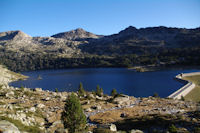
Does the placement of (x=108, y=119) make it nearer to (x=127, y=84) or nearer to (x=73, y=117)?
(x=73, y=117)

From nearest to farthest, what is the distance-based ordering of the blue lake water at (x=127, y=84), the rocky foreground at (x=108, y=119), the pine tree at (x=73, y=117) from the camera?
1. the pine tree at (x=73, y=117)
2. the rocky foreground at (x=108, y=119)
3. the blue lake water at (x=127, y=84)

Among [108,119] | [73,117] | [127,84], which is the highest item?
[73,117]

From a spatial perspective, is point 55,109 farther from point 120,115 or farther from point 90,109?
point 120,115

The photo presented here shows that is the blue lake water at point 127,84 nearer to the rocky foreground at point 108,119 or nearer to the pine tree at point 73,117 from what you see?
the rocky foreground at point 108,119

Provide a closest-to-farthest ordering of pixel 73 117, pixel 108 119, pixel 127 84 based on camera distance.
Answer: pixel 73 117 → pixel 108 119 → pixel 127 84

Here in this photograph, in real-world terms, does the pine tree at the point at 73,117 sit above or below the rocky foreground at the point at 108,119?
above

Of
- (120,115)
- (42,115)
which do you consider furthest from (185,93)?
(42,115)

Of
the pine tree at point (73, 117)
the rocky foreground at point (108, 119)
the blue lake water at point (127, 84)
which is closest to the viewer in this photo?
the pine tree at point (73, 117)

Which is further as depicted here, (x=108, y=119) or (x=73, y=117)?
(x=108, y=119)

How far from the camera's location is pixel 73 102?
69.1 ft

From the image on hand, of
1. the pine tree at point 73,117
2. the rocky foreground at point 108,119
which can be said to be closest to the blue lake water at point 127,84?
the rocky foreground at point 108,119

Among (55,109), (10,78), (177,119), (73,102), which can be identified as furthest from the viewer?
(10,78)

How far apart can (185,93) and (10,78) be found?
157 meters

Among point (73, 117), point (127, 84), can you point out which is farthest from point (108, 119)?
point (127, 84)
